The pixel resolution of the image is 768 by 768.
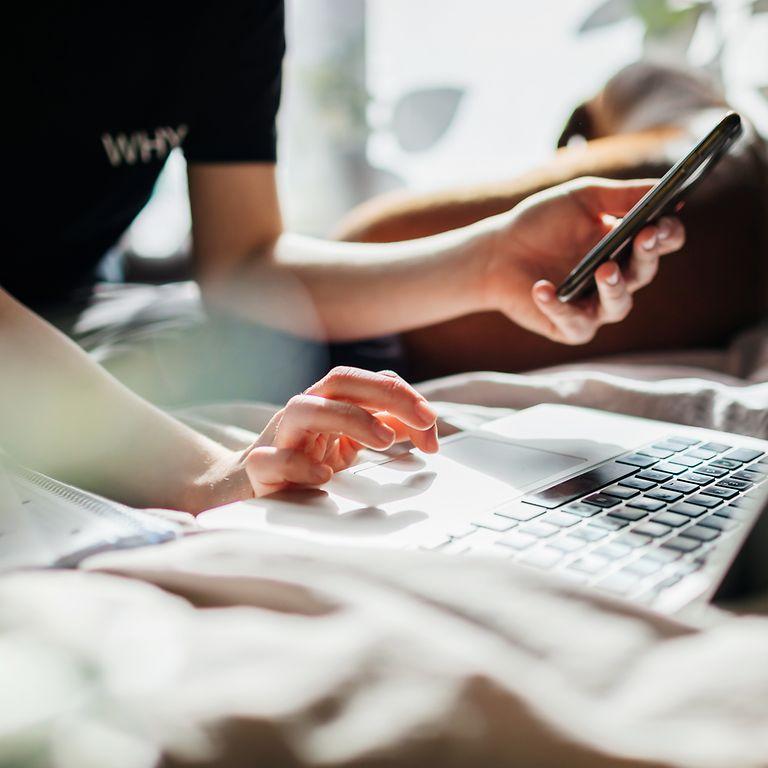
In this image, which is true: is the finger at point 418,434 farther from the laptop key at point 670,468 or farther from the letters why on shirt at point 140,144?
the letters why on shirt at point 140,144

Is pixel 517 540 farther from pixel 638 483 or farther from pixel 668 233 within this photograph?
pixel 668 233

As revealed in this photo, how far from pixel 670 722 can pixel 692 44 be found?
1.12 metres

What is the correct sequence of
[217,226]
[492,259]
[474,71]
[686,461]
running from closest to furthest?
[686,461] < [492,259] < [217,226] < [474,71]

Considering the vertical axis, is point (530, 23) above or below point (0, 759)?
above

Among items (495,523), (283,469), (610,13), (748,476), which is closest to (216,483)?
(283,469)

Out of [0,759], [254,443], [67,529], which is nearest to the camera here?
[0,759]

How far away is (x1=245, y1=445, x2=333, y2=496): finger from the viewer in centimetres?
38

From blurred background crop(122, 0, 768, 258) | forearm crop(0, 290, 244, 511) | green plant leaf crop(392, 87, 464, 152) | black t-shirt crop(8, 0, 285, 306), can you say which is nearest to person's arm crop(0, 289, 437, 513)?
forearm crop(0, 290, 244, 511)

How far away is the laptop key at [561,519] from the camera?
330mm

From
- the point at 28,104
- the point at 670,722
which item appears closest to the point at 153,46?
the point at 28,104

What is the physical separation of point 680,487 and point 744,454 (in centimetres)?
8

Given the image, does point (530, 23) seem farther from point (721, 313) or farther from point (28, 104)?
point (28, 104)

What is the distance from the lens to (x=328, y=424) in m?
0.39

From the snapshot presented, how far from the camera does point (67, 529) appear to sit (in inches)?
13.1
